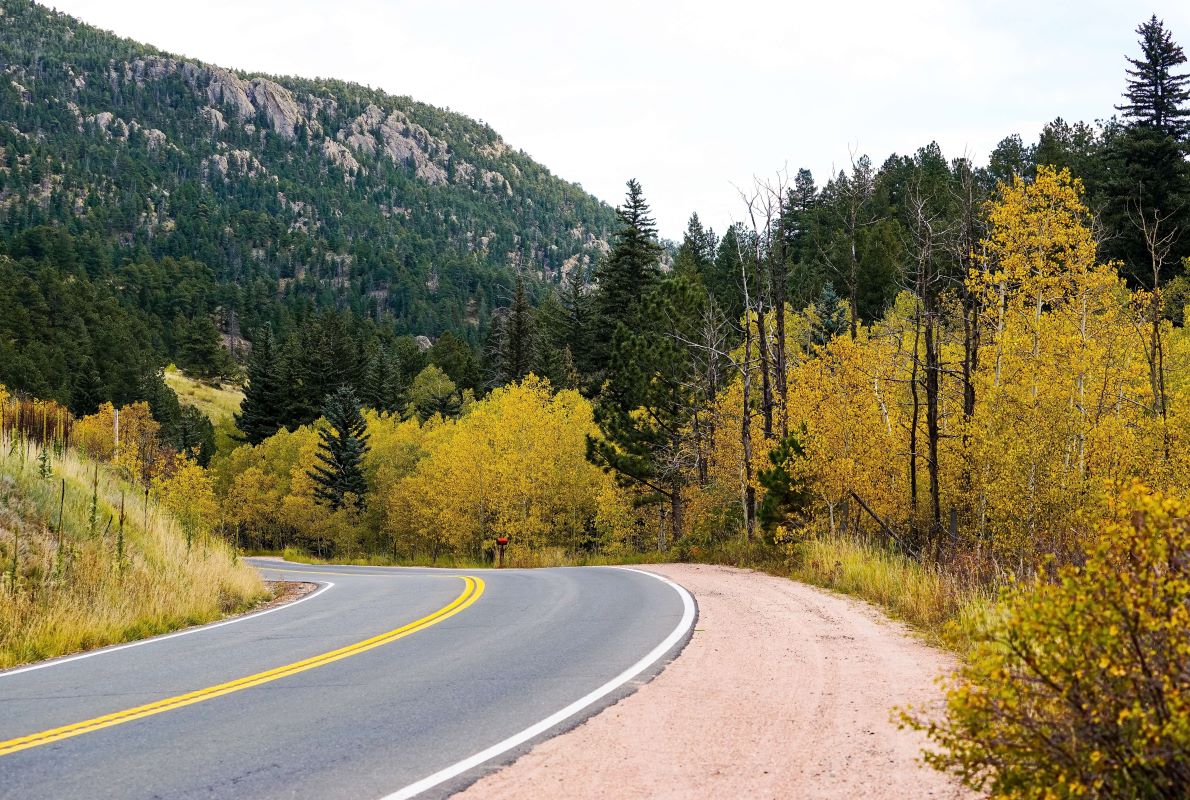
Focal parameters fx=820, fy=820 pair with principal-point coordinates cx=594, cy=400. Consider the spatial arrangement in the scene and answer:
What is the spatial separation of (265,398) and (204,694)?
9042cm

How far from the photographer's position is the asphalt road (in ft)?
16.9

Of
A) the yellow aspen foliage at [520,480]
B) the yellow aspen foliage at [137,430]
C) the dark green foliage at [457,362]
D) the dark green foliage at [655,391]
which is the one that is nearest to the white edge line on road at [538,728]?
the dark green foliage at [655,391]

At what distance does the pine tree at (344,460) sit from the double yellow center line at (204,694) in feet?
189

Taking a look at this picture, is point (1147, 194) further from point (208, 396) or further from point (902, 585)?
point (208, 396)

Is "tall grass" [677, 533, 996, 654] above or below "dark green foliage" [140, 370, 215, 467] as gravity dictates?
below

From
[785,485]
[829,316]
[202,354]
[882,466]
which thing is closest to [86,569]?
[785,485]

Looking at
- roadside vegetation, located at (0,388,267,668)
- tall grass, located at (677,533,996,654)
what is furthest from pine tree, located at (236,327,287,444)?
tall grass, located at (677,533,996,654)

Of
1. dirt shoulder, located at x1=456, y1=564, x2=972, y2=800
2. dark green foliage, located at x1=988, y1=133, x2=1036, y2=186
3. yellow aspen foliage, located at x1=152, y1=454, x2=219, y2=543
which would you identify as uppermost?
dark green foliage, located at x1=988, y1=133, x2=1036, y2=186

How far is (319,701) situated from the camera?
7.09 meters

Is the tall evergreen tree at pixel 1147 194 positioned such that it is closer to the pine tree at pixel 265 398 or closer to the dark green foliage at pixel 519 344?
the dark green foliage at pixel 519 344

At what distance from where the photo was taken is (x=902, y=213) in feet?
233

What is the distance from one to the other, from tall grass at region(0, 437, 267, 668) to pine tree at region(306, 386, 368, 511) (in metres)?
51.4

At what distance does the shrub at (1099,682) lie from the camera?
3.48 m

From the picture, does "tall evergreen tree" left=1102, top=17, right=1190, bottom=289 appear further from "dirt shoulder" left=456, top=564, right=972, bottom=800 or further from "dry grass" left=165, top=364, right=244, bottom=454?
"dry grass" left=165, top=364, right=244, bottom=454
